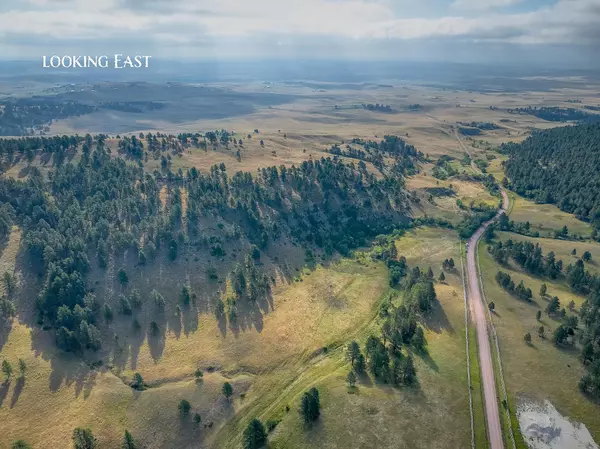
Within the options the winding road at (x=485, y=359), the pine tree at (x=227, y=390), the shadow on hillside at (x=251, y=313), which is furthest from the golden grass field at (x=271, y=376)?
the winding road at (x=485, y=359)

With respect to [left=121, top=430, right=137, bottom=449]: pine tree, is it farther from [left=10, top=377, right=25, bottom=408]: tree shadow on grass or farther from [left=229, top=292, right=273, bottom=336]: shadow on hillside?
[left=229, top=292, right=273, bottom=336]: shadow on hillside

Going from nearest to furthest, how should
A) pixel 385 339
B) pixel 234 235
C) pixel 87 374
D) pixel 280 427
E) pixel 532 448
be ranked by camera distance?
pixel 532 448
pixel 280 427
pixel 87 374
pixel 385 339
pixel 234 235

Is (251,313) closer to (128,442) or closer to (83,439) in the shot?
(128,442)

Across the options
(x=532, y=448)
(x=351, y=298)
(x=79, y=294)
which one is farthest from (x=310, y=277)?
(x=532, y=448)

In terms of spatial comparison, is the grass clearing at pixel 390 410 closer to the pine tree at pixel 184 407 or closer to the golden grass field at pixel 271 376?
the golden grass field at pixel 271 376

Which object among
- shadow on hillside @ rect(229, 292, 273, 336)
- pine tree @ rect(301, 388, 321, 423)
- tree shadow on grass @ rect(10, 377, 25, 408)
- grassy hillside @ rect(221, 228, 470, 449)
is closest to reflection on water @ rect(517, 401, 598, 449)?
grassy hillside @ rect(221, 228, 470, 449)

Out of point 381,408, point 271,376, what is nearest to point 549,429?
point 381,408

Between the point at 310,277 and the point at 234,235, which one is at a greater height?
the point at 234,235

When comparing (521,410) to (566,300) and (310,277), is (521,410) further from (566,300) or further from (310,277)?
(310,277)
